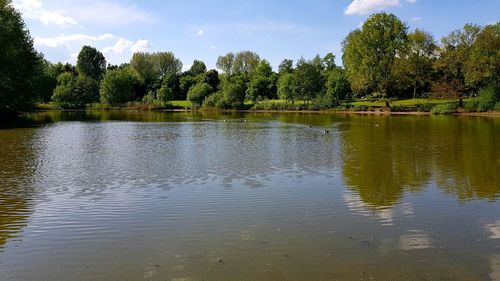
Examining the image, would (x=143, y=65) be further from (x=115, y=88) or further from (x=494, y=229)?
(x=494, y=229)

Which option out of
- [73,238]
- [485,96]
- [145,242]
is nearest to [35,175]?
[73,238]

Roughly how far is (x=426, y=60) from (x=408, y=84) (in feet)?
17.2

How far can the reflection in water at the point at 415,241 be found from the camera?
861 centimetres

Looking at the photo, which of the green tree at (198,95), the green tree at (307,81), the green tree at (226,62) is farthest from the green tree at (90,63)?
the green tree at (307,81)

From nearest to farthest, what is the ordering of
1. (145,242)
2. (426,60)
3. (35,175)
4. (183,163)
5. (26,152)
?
(145,242) → (35,175) → (183,163) → (26,152) → (426,60)

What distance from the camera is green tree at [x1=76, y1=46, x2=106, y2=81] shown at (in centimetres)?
14425

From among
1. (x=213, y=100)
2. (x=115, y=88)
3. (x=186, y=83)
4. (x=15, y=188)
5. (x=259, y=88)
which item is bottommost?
(x=15, y=188)

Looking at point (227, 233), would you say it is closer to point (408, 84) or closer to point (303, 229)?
point (303, 229)

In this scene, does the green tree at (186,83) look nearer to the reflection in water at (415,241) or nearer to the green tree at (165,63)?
the green tree at (165,63)

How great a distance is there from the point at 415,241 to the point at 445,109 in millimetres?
63647

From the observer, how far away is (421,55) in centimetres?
8200

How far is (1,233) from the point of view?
9766 millimetres

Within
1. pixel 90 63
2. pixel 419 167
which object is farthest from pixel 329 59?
pixel 419 167

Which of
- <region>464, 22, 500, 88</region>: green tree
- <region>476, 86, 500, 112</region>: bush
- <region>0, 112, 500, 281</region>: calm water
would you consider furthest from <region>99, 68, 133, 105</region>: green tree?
<region>0, 112, 500, 281</region>: calm water
